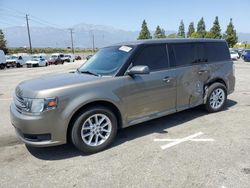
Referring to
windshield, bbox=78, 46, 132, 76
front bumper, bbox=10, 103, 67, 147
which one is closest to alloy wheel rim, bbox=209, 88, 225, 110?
windshield, bbox=78, 46, 132, 76

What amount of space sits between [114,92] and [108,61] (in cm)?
86

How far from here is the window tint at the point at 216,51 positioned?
218 inches

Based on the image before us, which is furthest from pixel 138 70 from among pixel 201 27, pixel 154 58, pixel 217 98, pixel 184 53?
pixel 201 27

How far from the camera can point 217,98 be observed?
5852 millimetres

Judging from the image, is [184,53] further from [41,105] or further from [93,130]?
[41,105]

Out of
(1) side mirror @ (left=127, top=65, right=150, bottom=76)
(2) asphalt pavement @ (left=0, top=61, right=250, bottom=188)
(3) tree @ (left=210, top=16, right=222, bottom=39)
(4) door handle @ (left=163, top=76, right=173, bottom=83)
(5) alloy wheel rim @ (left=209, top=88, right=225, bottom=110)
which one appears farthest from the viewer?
(3) tree @ (left=210, top=16, right=222, bottom=39)

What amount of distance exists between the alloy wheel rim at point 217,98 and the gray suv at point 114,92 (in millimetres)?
54

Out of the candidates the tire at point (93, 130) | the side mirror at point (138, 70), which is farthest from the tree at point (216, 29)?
the tire at point (93, 130)

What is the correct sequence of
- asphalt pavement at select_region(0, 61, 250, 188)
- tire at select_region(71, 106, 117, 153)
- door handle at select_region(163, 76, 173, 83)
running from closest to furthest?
asphalt pavement at select_region(0, 61, 250, 188), tire at select_region(71, 106, 117, 153), door handle at select_region(163, 76, 173, 83)

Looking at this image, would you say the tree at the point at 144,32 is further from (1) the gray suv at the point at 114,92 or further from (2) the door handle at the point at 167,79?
(2) the door handle at the point at 167,79

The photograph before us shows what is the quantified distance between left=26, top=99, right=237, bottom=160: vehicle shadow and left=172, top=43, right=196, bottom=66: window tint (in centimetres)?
132

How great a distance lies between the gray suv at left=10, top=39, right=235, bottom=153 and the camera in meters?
3.51

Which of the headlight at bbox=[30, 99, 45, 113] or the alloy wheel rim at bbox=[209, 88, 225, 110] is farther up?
the headlight at bbox=[30, 99, 45, 113]

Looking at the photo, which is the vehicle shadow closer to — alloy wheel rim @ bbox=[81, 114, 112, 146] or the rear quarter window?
alloy wheel rim @ bbox=[81, 114, 112, 146]
